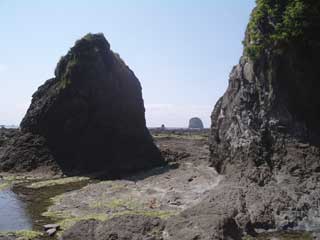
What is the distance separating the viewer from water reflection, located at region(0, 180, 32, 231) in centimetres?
2507

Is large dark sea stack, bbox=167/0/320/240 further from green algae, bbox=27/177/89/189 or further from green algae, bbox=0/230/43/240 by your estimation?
green algae, bbox=27/177/89/189

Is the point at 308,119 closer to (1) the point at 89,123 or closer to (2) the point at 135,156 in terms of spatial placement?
(2) the point at 135,156

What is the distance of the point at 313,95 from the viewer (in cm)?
2917

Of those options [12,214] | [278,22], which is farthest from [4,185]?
[278,22]

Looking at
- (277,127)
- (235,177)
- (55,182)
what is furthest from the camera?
(55,182)

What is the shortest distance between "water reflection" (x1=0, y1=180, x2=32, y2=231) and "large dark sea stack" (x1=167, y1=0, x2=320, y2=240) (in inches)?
461

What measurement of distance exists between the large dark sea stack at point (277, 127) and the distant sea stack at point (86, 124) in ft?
77.7

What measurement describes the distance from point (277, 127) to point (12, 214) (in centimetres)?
1977

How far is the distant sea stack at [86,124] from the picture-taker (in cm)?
5406

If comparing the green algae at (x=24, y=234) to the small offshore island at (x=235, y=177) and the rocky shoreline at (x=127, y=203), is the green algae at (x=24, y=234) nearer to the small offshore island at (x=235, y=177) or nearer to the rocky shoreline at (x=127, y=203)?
the small offshore island at (x=235, y=177)

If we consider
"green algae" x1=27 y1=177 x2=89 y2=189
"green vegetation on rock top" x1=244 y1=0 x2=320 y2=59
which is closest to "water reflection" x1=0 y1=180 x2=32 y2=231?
"green algae" x1=27 y1=177 x2=89 y2=189

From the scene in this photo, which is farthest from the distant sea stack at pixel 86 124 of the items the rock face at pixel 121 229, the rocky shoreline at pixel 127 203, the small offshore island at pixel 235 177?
the rock face at pixel 121 229

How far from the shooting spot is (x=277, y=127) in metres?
29.0

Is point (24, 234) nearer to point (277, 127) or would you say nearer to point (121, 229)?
point (121, 229)
